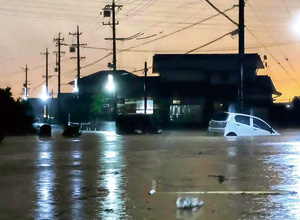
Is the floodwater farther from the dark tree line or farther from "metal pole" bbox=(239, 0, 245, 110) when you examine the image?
the dark tree line

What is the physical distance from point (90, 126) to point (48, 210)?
51.5 m

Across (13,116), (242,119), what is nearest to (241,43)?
(242,119)

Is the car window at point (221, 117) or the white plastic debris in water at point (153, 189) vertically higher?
the car window at point (221, 117)

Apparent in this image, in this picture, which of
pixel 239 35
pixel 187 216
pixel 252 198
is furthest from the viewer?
pixel 239 35

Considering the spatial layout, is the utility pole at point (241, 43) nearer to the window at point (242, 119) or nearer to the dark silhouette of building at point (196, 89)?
the window at point (242, 119)

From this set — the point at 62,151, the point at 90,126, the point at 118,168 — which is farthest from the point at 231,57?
the point at 118,168

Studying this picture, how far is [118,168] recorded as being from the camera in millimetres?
15531

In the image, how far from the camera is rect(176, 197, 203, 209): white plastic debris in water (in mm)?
9594

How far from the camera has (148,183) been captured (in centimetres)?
1266

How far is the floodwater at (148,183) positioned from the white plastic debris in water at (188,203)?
11 centimetres

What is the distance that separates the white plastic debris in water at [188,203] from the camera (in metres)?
9.59

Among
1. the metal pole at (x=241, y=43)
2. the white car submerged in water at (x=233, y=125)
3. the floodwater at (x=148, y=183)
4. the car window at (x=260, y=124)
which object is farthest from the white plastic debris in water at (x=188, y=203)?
the metal pole at (x=241, y=43)

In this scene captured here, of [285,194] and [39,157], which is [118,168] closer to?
[39,157]

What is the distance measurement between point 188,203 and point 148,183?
2986 millimetres
